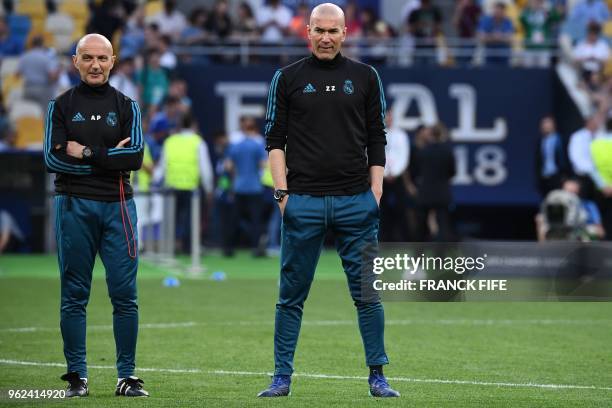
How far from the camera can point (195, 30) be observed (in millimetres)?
27266

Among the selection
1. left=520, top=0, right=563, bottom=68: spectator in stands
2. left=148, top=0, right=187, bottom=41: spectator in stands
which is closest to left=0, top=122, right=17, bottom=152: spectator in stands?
left=148, top=0, right=187, bottom=41: spectator in stands

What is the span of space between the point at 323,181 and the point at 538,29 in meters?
19.7

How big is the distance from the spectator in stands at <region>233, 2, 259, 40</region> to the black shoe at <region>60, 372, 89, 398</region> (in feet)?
59.4

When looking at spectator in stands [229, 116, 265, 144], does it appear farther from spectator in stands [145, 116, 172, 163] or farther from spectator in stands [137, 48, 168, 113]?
spectator in stands [137, 48, 168, 113]

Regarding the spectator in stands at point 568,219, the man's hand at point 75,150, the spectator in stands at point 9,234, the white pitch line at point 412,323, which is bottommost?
the spectator in stands at point 9,234

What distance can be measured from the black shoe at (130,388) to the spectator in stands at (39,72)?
56.4 ft

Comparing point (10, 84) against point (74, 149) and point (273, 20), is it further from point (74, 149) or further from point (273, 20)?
point (74, 149)

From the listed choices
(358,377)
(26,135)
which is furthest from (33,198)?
(358,377)

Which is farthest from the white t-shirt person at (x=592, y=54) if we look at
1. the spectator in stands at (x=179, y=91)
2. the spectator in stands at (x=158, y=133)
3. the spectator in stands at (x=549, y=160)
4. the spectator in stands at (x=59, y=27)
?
the spectator in stands at (x=59, y=27)

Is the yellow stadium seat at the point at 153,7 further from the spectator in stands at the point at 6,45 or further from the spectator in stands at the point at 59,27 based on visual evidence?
the spectator in stands at the point at 6,45

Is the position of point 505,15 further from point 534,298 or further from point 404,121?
point 534,298

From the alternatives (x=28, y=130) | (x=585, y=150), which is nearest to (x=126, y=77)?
(x=28, y=130)

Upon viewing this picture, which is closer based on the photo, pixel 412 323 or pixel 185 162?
pixel 412 323
